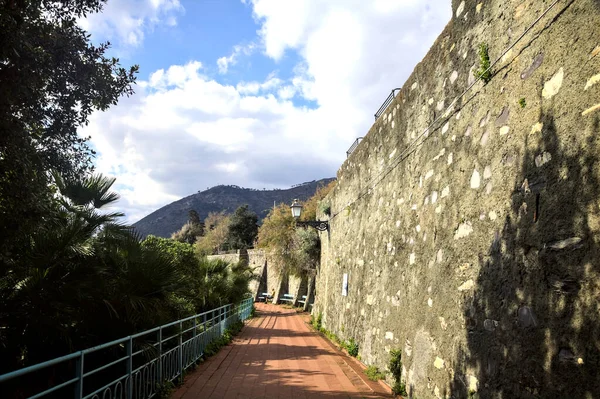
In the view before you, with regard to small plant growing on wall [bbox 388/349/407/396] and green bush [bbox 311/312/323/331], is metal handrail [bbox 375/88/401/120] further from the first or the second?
green bush [bbox 311/312/323/331]

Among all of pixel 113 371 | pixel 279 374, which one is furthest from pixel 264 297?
pixel 113 371

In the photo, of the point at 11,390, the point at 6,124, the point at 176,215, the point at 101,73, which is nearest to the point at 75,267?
the point at 11,390

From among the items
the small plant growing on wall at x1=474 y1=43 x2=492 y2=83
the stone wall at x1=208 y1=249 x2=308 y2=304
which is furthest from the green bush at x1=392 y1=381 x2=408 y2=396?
the stone wall at x1=208 y1=249 x2=308 y2=304

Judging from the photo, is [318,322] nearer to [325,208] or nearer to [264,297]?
[325,208]

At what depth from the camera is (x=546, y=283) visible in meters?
2.81

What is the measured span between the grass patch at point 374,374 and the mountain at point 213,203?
10275 cm

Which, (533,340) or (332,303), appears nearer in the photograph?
(533,340)

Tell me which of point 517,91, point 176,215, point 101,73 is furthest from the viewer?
point 176,215

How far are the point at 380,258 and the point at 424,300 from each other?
2.33 metres

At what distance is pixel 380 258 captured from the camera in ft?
23.6

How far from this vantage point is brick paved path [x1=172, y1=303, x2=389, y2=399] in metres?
5.60

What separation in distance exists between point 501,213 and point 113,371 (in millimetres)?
4132

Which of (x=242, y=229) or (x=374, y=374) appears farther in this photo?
(x=242, y=229)

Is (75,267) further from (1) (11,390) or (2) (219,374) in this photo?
(2) (219,374)
